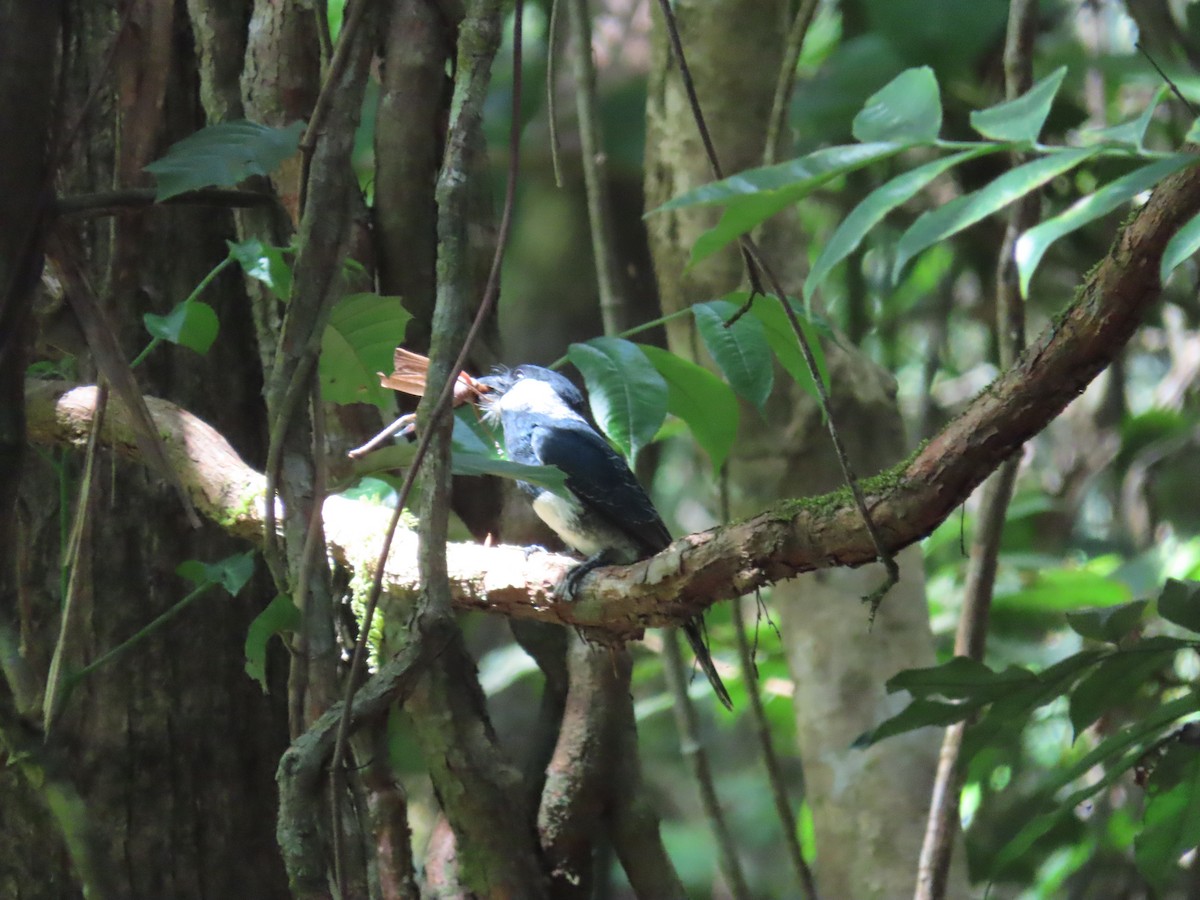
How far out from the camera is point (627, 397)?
161 cm

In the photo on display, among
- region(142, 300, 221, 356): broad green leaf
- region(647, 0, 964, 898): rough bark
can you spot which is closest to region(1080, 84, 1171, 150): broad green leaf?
region(142, 300, 221, 356): broad green leaf

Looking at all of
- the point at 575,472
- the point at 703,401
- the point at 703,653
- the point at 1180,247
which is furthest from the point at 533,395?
the point at 1180,247

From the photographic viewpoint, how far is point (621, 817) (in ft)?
7.38

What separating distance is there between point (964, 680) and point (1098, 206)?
0.85 metres

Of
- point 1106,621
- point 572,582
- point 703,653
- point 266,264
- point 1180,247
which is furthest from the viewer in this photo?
point 703,653

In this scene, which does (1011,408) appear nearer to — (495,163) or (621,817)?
(621,817)

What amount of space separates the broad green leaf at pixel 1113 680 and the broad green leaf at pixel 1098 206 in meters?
0.78

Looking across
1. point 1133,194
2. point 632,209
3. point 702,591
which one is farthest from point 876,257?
point 1133,194

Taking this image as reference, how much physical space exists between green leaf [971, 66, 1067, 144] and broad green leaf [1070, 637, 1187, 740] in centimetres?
85

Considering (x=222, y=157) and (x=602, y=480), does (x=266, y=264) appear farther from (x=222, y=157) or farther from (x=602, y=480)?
(x=602, y=480)

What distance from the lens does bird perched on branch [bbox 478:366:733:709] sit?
2633 millimetres

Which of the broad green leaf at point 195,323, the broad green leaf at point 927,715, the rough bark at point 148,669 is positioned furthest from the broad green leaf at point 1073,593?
the broad green leaf at point 195,323

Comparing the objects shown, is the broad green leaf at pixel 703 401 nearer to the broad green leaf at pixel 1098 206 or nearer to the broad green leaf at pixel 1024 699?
the broad green leaf at pixel 1024 699

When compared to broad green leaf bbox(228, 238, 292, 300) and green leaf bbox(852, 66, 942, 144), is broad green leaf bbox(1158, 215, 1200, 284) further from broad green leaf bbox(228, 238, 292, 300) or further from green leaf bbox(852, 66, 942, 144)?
broad green leaf bbox(228, 238, 292, 300)
